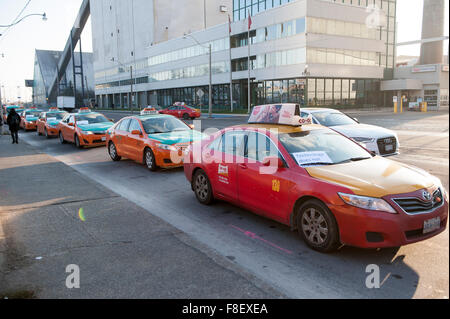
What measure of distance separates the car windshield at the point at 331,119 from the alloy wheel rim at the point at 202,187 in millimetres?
5242

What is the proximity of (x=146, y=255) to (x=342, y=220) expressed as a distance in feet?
7.96

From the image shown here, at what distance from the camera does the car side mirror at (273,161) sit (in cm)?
515

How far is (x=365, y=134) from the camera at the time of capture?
33.2ft

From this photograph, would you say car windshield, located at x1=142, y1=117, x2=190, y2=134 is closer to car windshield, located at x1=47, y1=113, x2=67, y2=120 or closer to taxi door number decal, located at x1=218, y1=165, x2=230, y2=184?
taxi door number decal, located at x1=218, y1=165, x2=230, y2=184

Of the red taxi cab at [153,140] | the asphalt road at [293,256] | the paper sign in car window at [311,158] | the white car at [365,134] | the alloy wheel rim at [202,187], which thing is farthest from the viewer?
the red taxi cab at [153,140]

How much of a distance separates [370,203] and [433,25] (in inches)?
2752

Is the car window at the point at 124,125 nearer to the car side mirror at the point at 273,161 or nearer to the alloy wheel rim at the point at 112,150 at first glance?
the alloy wheel rim at the point at 112,150

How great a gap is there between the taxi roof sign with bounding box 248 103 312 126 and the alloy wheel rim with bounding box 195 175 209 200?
1.39 metres

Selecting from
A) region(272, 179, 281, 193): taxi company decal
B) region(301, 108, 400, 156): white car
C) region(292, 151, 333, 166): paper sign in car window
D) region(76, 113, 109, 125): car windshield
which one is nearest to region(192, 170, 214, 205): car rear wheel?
region(272, 179, 281, 193): taxi company decal

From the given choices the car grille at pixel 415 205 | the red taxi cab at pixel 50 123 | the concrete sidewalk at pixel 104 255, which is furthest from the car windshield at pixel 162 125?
the red taxi cab at pixel 50 123

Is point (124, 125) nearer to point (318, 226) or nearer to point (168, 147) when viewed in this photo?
point (168, 147)

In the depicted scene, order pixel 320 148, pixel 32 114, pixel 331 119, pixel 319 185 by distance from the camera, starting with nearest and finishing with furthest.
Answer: pixel 319 185, pixel 320 148, pixel 331 119, pixel 32 114

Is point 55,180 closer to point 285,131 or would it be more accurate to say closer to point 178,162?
point 178,162

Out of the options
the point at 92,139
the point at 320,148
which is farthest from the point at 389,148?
the point at 92,139
